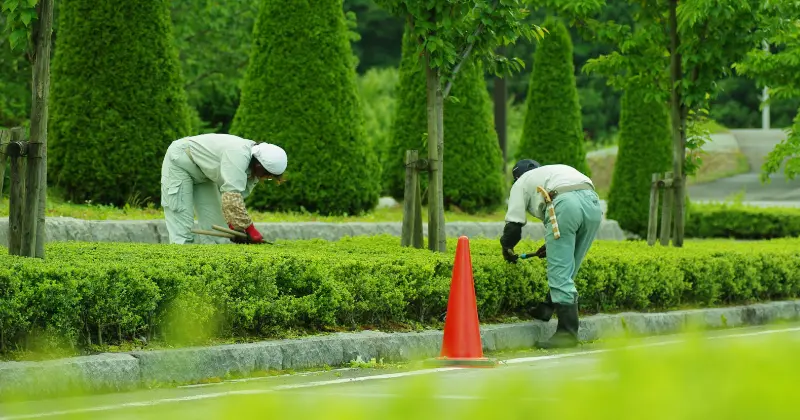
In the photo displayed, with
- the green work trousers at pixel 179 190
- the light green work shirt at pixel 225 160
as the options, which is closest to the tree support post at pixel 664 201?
the light green work shirt at pixel 225 160

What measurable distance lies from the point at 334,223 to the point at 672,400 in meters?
14.1

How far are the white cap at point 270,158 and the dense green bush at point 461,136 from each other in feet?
33.2

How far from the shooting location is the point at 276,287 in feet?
28.3

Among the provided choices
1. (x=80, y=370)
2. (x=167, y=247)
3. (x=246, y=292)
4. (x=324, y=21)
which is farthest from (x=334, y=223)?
(x=80, y=370)

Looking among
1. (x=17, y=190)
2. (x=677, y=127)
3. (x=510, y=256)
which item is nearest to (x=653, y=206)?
(x=677, y=127)

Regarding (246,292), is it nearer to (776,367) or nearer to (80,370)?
(80,370)

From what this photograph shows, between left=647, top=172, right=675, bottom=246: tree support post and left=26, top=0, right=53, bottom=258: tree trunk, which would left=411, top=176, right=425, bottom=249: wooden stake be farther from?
left=26, top=0, right=53, bottom=258: tree trunk

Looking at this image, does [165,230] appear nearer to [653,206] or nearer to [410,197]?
[410,197]

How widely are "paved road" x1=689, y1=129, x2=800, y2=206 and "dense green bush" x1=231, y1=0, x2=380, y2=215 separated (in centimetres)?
2241

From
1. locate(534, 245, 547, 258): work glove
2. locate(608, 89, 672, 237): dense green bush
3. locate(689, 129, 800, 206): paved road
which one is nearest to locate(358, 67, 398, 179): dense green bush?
locate(689, 129, 800, 206): paved road

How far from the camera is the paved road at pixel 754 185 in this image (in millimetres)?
41500

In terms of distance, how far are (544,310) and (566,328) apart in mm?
483

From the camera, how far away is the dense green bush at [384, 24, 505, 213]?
2128 cm

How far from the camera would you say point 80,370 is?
699cm
